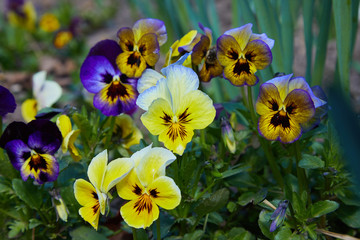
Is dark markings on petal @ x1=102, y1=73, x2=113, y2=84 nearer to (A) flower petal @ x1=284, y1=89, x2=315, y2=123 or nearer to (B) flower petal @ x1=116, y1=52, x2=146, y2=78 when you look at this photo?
(B) flower petal @ x1=116, y1=52, x2=146, y2=78

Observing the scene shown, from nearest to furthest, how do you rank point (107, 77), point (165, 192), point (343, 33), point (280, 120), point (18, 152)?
point (165, 192) < point (280, 120) < point (18, 152) < point (107, 77) < point (343, 33)

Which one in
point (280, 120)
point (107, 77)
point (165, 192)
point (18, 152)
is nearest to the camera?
point (165, 192)

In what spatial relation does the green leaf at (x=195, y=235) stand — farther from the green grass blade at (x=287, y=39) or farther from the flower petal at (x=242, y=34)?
the green grass blade at (x=287, y=39)

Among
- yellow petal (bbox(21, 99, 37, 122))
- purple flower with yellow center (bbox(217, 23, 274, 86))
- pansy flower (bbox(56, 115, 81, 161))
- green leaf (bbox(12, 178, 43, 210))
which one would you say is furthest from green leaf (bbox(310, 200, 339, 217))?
yellow petal (bbox(21, 99, 37, 122))

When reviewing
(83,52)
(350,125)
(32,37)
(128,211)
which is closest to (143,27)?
(128,211)

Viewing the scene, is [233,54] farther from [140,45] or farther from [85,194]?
[85,194]

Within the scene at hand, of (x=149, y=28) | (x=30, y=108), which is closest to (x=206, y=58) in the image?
(x=149, y=28)

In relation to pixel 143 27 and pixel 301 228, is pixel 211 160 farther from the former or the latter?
pixel 143 27

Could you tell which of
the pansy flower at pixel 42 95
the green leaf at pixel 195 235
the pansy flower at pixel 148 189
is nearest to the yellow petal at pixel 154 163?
the pansy flower at pixel 148 189
